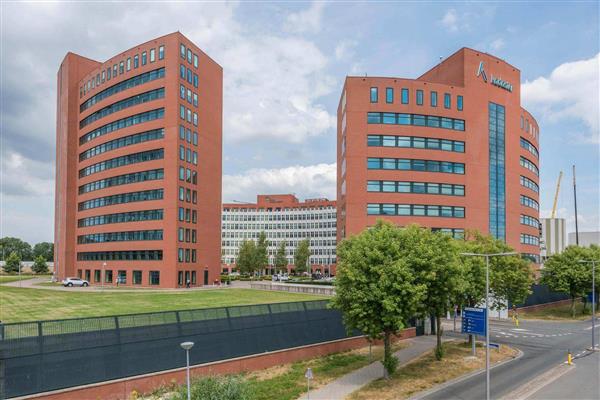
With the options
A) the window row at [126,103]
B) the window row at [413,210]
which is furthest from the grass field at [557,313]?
the window row at [126,103]

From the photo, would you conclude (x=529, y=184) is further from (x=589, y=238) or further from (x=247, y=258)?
(x=589, y=238)

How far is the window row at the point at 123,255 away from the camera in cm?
7981

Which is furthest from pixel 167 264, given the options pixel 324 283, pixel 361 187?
pixel 361 187

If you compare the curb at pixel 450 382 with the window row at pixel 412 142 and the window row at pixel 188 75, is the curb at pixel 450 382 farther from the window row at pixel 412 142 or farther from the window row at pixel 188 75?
the window row at pixel 188 75

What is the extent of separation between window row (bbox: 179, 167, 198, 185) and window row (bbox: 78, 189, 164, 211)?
14.1 feet

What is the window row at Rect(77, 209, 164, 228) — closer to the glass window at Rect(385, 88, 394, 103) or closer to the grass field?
the glass window at Rect(385, 88, 394, 103)

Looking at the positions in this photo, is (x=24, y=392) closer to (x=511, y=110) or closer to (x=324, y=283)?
(x=324, y=283)

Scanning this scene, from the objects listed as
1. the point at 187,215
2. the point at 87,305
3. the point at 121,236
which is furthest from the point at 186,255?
the point at 87,305

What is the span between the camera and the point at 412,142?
230 ft

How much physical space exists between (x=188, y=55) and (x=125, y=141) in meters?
20.1

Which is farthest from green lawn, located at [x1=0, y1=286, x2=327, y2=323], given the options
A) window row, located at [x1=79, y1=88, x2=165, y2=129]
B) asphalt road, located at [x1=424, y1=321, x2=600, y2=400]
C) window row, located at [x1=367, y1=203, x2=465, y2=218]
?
window row, located at [x1=79, y1=88, x2=165, y2=129]

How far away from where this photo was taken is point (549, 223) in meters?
173

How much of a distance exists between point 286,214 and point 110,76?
8904cm

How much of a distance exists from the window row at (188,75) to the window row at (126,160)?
45.3 ft
